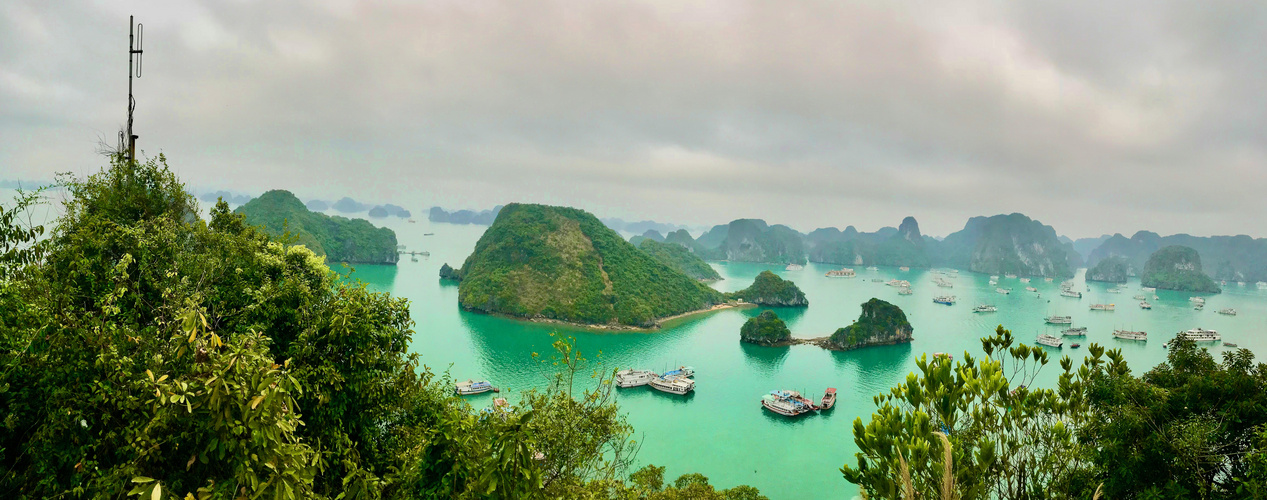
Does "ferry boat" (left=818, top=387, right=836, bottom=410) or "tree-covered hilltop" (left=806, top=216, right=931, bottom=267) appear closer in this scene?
"ferry boat" (left=818, top=387, right=836, bottom=410)

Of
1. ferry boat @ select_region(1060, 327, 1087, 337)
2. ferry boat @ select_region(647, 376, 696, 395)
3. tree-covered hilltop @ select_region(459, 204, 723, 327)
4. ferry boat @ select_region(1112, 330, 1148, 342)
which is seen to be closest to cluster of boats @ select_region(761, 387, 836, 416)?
ferry boat @ select_region(647, 376, 696, 395)

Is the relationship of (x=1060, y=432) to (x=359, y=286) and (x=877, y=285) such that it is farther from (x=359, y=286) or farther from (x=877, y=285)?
(x=877, y=285)

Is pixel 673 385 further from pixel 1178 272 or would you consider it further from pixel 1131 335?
pixel 1178 272

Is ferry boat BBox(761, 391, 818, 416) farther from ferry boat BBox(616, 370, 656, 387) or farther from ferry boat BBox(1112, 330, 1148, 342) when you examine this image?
ferry boat BBox(1112, 330, 1148, 342)

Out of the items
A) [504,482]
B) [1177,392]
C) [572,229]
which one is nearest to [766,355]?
[572,229]

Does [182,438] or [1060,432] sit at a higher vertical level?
[182,438]

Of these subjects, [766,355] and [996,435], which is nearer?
[996,435]

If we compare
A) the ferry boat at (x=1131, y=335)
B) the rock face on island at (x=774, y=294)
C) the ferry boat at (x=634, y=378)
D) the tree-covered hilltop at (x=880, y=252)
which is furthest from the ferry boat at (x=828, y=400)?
the tree-covered hilltop at (x=880, y=252)
